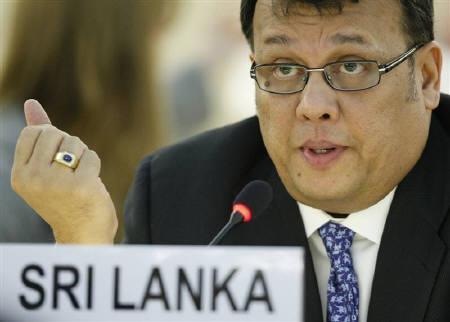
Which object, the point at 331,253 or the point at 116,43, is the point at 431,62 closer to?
the point at 331,253

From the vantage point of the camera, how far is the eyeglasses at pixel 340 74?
199 cm

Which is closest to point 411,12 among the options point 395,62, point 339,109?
point 395,62

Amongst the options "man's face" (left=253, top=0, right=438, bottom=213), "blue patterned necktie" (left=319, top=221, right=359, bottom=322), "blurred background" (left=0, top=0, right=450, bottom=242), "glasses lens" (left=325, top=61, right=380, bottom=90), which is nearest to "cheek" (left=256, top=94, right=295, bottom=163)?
"man's face" (left=253, top=0, right=438, bottom=213)

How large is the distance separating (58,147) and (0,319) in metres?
0.48

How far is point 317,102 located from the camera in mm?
1950

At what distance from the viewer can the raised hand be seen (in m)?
1.88

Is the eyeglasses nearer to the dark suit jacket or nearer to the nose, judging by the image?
the nose

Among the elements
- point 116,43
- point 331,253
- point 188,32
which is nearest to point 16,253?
point 331,253

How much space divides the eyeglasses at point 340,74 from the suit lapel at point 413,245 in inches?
10.1

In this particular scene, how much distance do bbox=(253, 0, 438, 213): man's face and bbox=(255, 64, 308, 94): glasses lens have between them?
1 centimetres

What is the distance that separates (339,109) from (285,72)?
15 cm

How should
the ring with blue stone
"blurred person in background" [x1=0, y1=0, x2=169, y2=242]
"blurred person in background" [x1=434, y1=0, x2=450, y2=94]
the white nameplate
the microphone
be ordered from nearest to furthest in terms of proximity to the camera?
1. the white nameplate
2. the microphone
3. the ring with blue stone
4. "blurred person in background" [x1=0, y1=0, x2=169, y2=242]
5. "blurred person in background" [x1=434, y1=0, x2=450, y2=94]

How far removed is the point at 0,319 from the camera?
147cm

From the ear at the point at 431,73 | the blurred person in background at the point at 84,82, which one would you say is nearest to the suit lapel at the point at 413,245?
the ear at the point at 431,73
